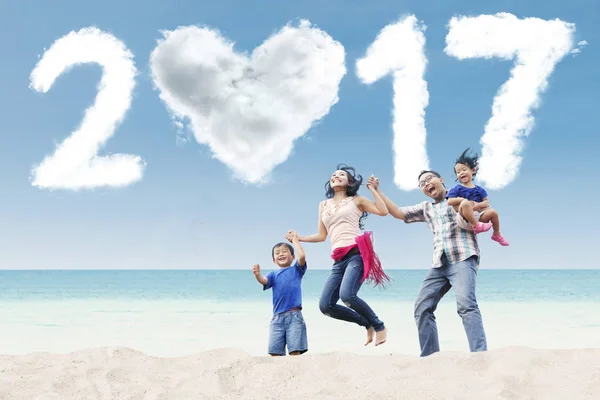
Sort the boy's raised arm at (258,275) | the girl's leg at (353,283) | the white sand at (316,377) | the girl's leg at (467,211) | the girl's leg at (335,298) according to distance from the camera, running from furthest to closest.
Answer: the boy's raised arm at (258,275) < the girl's leg at (335,298) < the girl's leg at (353,283) < the girl's leg at (467,211) < the white sand at (316,377)

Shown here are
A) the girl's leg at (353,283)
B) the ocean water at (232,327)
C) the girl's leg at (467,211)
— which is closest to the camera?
the girl's leg at (467,211)

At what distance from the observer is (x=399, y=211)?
4582 mm

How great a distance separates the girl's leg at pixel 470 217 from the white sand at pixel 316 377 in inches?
35.5

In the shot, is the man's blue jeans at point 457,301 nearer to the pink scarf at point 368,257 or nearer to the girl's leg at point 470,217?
the girl's leg at point 470,217

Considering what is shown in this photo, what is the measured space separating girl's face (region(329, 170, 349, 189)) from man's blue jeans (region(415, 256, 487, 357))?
1.05 m

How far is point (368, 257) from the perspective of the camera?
4.57 metres

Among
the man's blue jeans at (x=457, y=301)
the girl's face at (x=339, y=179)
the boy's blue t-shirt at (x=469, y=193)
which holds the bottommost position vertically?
the man's blue jeans at (x=457, y=301)

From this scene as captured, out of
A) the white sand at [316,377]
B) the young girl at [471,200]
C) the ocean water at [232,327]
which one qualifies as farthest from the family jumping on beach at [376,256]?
the ocean water at [232,327]

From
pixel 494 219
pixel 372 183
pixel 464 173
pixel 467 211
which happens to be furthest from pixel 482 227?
pixel 372 183

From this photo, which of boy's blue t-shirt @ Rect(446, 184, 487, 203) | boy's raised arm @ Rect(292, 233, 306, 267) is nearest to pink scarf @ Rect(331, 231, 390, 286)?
boy's raised arm @ Rect(292, 233, 306, 267)

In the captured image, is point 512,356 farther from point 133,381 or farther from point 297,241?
point 133,381

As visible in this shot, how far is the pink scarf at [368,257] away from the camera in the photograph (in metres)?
4.57

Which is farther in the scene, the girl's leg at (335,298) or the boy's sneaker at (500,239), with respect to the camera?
the girl's leg at (335,298)

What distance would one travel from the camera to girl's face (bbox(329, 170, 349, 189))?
4852 mm
